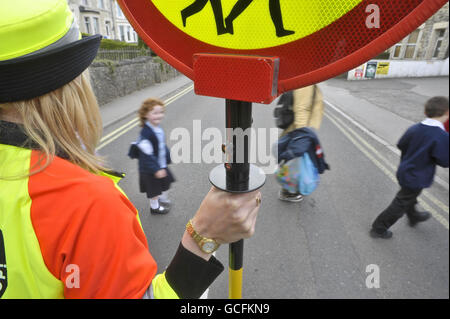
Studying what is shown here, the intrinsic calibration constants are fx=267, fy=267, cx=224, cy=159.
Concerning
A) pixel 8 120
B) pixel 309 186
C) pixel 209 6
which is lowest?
pixel 309 186

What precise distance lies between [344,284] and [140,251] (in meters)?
2.48

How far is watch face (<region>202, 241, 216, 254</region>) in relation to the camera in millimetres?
752

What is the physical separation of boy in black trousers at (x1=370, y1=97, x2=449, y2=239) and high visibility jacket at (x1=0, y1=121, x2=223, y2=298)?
3166 mm

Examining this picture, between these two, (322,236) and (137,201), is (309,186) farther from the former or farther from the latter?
(137,201)

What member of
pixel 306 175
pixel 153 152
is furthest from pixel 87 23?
pixel 306 175

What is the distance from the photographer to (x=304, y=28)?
1.38ft

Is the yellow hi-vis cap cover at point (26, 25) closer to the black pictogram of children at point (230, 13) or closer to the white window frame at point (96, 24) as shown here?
the black pictogram of children at point (230, 13)

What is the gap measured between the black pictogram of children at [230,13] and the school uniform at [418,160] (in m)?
3.11

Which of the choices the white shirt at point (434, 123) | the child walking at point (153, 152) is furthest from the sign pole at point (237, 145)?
the white shirt at point (434, 123)

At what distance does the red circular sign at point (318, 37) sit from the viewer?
36 cm

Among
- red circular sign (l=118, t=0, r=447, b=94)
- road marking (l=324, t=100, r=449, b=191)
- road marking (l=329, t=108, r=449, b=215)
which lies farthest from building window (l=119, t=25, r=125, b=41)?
red circular sign (l=118, t=0, r=447, b=94)

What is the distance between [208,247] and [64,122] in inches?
23.0
